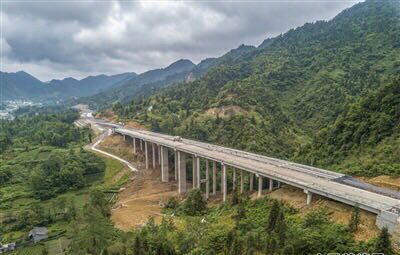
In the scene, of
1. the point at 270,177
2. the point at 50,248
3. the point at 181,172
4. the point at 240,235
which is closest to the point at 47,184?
the point at 50,248

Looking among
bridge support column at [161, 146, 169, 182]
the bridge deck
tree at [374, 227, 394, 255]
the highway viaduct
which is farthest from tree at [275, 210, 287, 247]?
bridge support column at [161, 146, 169, 182]

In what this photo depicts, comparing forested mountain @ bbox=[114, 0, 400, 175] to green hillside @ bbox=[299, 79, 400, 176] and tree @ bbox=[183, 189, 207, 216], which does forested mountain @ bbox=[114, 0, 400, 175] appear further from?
tree @ bbox=[183, 189, 207, 216]

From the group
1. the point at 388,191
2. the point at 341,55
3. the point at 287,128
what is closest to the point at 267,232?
the point at 388,191

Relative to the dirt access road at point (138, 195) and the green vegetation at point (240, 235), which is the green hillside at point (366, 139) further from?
the dirt access road at point (138, 195)

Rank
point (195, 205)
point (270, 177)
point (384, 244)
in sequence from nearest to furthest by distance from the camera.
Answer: point (384, 244)
point (270, 177)
point (195, 205)

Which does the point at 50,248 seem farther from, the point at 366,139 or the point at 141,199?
the point at 366,139
